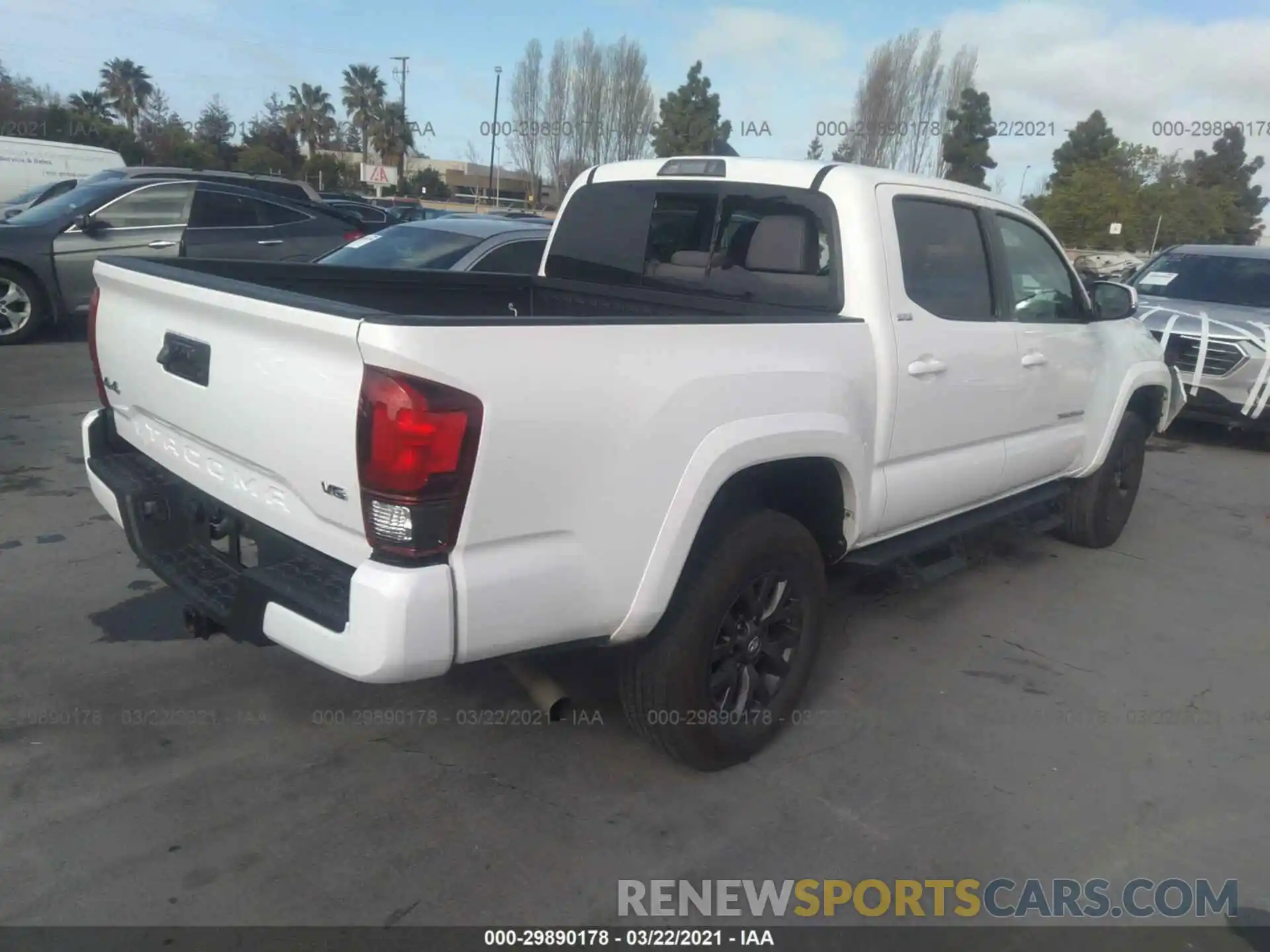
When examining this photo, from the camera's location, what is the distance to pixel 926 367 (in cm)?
378

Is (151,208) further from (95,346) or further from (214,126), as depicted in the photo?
(214,126)

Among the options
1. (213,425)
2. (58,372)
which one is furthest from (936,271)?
(58,372)

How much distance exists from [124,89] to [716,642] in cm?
5677

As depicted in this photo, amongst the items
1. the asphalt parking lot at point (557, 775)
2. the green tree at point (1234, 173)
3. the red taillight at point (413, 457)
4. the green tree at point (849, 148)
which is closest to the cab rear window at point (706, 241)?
the asphalt parking lot at point (557, 775)

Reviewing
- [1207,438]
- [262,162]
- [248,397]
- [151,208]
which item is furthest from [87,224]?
[262,162]

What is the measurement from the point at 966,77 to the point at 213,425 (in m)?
37.3

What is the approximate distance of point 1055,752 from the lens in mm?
3645

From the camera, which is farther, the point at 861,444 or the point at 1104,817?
the point at 861,444

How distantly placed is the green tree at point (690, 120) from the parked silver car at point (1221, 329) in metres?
27.2

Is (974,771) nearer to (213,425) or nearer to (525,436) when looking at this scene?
(525,436)

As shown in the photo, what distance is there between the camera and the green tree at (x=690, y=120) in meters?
36.2

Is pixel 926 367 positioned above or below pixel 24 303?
above

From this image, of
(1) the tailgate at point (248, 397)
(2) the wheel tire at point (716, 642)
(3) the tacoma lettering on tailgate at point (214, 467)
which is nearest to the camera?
(1) the tailgate at point (248, 397)

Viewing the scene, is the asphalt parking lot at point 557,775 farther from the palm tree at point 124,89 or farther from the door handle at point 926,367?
the palm tree at point 124,89
